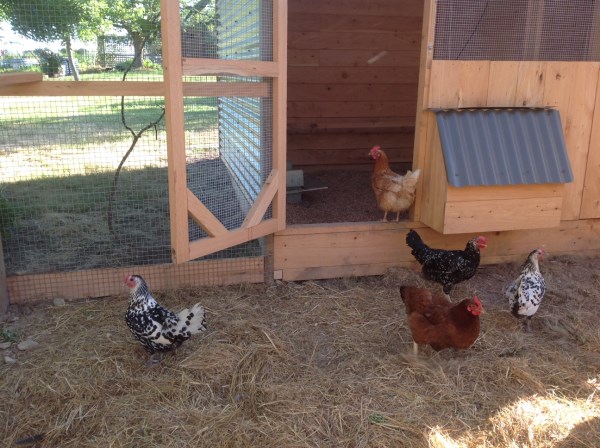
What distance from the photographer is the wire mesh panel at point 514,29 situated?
3641 millimetres

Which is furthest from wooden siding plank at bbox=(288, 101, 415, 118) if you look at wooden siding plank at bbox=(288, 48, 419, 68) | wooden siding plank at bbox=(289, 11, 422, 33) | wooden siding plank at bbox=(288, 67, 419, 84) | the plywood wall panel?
wooden siding plank at bbox=(289, 11, 422, 33)

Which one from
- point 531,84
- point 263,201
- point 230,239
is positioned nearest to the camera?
point 230,239

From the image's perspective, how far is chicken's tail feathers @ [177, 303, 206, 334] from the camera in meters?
2.86

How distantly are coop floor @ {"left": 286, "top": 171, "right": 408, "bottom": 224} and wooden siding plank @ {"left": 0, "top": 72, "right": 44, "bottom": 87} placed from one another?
2.24 metres

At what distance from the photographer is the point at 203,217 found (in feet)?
10.00

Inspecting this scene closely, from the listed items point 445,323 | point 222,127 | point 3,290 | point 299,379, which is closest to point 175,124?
point 222,127

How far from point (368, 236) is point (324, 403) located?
1681 mm

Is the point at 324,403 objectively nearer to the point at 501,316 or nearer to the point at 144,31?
the point at 501,316

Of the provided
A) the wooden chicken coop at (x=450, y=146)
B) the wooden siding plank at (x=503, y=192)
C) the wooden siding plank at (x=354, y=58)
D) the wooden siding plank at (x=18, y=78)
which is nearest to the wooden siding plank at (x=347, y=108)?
the wooden siding plank at (x=354, y=58)

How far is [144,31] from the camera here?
369 centimetres

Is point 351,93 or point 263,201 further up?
point 351,93

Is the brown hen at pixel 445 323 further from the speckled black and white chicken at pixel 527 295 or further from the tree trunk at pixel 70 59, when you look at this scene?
the tree trunk at pixel 70 59

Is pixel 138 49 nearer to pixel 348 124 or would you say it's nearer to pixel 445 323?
pixel 445 323

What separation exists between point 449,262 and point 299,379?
1.35 meters
